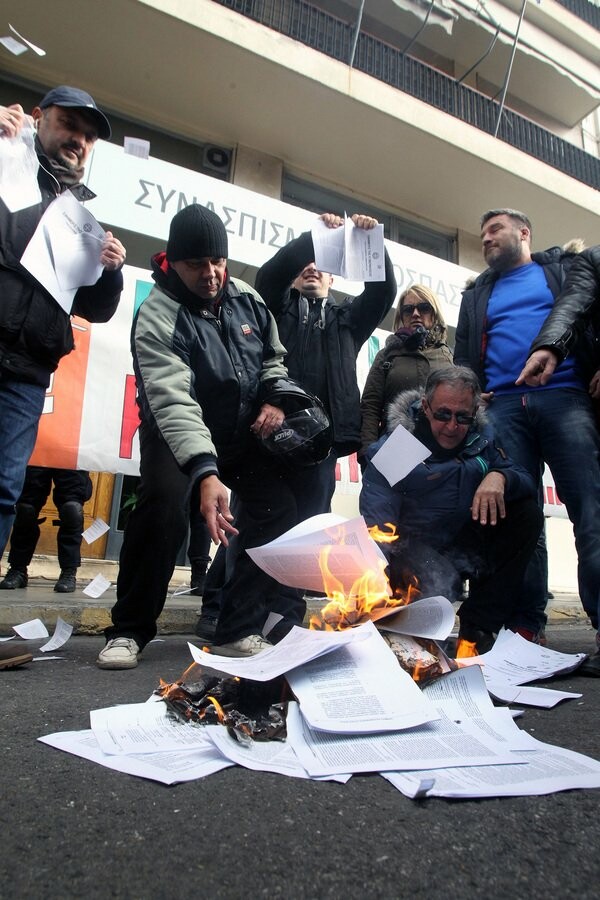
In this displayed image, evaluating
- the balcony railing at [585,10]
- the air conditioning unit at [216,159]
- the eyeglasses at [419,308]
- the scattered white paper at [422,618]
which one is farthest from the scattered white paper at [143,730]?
the balcony railing at [585,10]

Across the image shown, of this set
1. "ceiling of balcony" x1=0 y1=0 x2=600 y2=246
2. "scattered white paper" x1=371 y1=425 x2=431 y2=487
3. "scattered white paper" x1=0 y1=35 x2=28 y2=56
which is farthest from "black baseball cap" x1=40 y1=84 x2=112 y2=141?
"ceiling of balcony" x1=0 y1=0 x2=600 y2=246

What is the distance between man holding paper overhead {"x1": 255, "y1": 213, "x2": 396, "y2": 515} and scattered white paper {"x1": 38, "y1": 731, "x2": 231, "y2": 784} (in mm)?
1434

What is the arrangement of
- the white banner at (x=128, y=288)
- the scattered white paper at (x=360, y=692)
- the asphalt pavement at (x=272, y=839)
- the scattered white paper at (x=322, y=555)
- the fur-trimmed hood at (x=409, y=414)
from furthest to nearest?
the white banner at (x=128, y=288), the fur-trimmed hood at (x=409, y=414), the scattered white paper at (x=322, y=555), the scattered white paper at (x=360, y=692), the asphalt pavement at (x=272, y=839)

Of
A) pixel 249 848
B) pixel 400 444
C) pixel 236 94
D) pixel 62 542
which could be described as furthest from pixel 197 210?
pixel 236 94

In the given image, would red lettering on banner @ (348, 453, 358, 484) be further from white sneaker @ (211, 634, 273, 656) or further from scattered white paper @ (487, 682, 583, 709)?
scattered white paper @ (487, 682, 583, 709)

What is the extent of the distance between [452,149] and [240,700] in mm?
6944

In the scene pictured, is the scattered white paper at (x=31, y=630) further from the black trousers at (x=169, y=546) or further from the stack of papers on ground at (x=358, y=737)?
the stack of papers on ground at (x=358, y=737)

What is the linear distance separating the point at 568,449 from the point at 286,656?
57.1 inches

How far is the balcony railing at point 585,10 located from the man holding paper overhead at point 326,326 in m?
8.83

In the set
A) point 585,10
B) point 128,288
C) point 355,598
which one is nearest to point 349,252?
point 355,598

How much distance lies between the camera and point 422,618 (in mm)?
1447

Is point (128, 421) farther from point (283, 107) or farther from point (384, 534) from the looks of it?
point (283, 107)

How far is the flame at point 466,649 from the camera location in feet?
6.61

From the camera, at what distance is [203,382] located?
193cm
